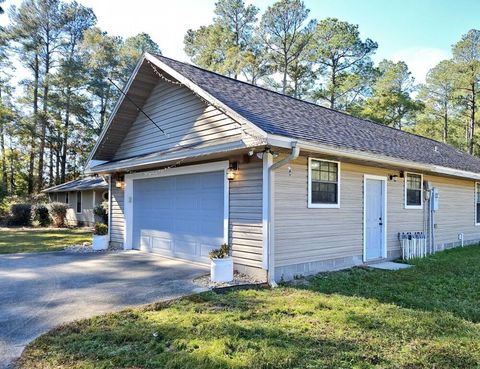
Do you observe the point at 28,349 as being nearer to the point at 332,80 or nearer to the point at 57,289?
the point at 57,289

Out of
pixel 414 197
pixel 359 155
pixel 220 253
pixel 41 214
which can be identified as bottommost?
pixel 41 214

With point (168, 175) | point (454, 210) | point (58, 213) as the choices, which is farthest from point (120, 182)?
point (58, 213)

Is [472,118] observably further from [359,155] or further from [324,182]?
[324,182]

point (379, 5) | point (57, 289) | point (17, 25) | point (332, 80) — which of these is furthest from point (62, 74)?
point (57, 289)

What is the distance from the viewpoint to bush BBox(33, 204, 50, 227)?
2120cm

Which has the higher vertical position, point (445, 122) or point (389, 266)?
point (445, 122)

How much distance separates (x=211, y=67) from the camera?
28.1m

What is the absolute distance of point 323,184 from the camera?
7.51 metres

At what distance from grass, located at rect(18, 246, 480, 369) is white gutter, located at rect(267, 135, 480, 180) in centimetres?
237

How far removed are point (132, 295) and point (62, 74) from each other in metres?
25.5

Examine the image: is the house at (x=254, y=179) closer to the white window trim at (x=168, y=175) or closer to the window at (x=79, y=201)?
the white window trim at (x=168, y=175)

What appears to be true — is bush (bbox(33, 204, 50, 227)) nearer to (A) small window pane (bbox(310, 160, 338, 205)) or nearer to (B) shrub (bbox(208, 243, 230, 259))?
(B) shrub (bbox(208, 243, 230, 259))

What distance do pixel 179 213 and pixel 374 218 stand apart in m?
4.60

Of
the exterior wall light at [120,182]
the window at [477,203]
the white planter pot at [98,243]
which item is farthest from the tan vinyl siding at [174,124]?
the window at [477,203]
